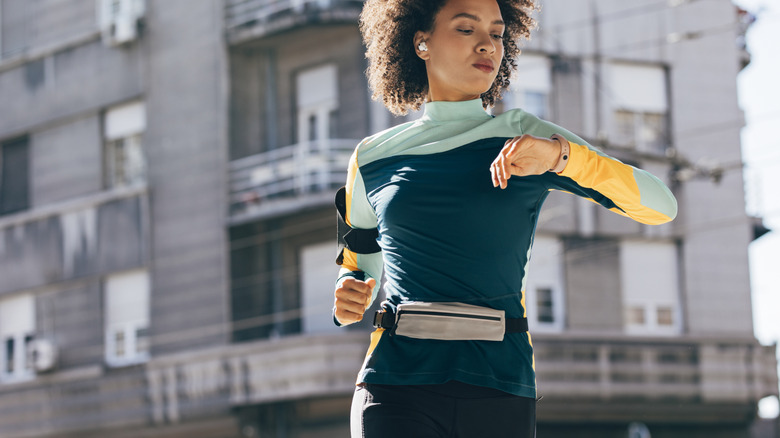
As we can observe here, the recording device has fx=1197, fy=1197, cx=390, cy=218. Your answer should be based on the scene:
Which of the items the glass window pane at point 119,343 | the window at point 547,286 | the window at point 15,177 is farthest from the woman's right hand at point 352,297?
the window at point 15,177

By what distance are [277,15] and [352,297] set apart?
17484mm

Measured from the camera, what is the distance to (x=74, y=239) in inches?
896

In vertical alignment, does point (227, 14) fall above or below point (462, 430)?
above

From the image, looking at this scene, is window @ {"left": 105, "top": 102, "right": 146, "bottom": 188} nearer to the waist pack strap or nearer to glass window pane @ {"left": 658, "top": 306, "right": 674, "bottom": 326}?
glass window pane @ {"left": 658, "top": 306, "right": 674, "bottom": 326}

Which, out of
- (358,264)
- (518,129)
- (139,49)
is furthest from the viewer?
(139,49)

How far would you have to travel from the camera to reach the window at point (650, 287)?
20750 mm

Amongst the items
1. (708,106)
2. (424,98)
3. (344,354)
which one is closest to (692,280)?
(708,106)

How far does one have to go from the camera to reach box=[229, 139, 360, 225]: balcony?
19.6 meters

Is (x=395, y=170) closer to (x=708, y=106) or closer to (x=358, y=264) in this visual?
(x=358, y=264)

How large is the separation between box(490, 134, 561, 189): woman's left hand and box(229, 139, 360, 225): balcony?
53.0 feet

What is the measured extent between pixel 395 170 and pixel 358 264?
382 mm

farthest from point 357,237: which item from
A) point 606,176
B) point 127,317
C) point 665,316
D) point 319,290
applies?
point 127,317

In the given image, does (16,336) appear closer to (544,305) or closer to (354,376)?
(354,376)

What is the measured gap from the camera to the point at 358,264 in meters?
3.62
